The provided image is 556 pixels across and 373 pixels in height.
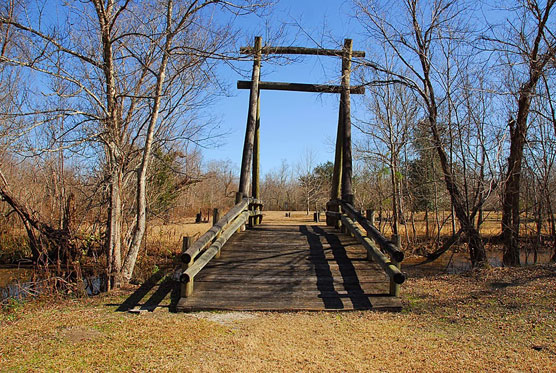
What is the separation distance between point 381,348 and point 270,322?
1337 millimetres

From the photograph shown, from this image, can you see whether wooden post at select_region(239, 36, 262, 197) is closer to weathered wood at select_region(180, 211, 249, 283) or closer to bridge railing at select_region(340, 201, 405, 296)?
weathered wood at select_region(180, 211, 249, 283)

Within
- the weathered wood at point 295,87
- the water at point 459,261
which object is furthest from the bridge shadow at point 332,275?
the water at point 459,261

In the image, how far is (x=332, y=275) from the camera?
6.21 metres

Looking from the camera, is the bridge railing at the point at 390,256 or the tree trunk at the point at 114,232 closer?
the bridge railing at the point at 390,256

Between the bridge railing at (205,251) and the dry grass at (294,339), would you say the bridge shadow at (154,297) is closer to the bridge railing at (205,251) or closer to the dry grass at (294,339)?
the dry grass at (294,339)

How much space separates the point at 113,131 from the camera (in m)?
6.98

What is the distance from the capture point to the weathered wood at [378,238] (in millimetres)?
5590

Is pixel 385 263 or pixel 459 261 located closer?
pixel 385 263

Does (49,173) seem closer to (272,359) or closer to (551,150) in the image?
(272,359)

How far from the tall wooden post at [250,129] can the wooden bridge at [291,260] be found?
2 centimetres

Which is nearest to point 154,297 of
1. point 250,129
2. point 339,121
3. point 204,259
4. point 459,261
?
point 204,259

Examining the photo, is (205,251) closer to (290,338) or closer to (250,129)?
(290,338)

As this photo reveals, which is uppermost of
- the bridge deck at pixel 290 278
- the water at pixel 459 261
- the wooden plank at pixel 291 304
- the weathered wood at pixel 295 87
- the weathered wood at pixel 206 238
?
the weathered wood at pixel 295 87

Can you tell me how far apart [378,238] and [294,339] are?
245 cm
